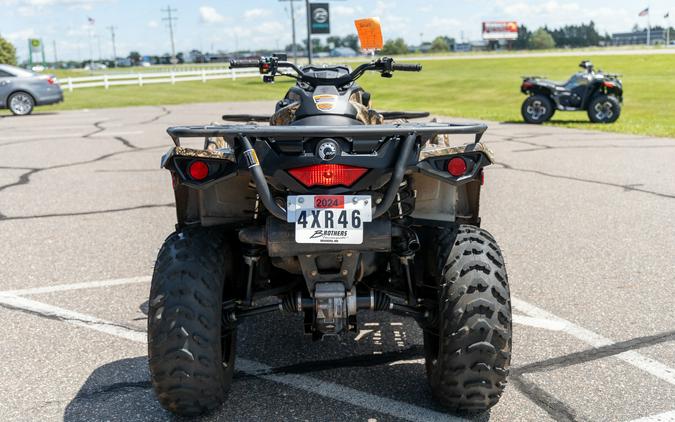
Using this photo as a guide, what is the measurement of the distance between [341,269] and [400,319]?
4.47 ft

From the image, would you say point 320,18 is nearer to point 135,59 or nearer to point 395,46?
point 395,46

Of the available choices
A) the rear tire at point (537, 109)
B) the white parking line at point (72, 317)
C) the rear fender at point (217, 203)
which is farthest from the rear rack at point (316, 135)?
the rear tire at point (537, 109)

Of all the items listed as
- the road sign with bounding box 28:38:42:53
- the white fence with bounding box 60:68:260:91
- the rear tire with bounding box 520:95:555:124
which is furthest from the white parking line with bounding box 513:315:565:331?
the road sign with bounding box 28:38:42:53

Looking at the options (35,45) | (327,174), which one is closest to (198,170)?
(327,174)

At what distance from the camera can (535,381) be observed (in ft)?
11.2

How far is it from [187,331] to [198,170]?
2.28 ft

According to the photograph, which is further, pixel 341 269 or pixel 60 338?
pixel 60 338

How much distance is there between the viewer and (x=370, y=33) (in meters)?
9.39

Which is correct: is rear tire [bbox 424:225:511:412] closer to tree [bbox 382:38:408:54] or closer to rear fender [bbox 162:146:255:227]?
rear fender [bbox 162:146:255:227]

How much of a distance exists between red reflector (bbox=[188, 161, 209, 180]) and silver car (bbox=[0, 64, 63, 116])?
2111 centimetres

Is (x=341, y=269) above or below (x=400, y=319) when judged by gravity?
above

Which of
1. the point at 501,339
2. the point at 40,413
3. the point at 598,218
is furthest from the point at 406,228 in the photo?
the point at 598,218

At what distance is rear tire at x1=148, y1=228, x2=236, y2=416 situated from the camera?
9.24ft

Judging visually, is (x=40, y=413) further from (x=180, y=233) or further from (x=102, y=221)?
(x=102, y=221)
